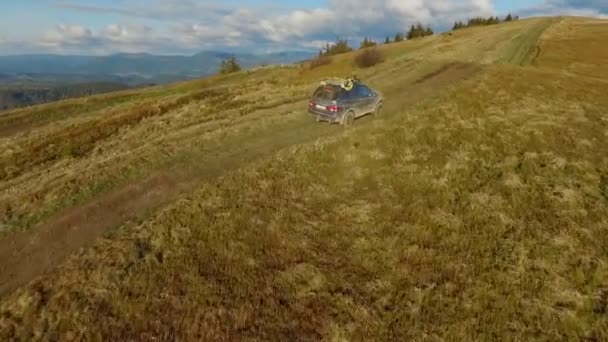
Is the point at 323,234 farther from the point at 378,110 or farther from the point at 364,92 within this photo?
the point at 378,110

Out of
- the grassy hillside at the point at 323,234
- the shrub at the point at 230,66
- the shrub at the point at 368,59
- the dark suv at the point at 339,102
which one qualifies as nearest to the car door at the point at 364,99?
the dark suv at the point at 339,102

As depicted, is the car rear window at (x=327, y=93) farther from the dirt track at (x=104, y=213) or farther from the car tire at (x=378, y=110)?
the car tire at (x=378, y=110)

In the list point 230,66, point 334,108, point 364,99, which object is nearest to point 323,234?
point 334,108

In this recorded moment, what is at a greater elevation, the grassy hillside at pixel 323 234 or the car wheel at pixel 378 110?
the car wheel at pixel 378 110

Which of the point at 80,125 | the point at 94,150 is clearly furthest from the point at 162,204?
the point at 80,125

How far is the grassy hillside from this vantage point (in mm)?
10758

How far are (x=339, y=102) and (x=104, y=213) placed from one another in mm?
13235

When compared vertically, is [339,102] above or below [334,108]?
above

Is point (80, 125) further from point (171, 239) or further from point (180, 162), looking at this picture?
point (171, 239)

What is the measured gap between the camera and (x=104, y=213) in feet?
49.3

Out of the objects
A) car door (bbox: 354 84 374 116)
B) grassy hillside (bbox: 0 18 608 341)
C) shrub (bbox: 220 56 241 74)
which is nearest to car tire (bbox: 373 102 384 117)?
car door (bbox: 354 84 374 116)

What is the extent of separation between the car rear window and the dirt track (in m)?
1.66

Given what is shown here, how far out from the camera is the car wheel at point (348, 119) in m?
24.6

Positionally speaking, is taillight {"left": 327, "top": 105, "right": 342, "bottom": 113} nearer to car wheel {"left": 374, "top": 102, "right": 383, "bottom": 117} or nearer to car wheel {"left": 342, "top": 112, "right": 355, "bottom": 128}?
car wheel {"left": 342, "top": 112, "right": 355, "bottom": 128}
